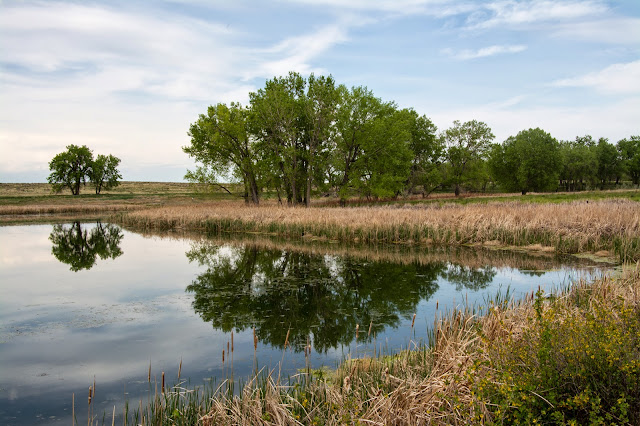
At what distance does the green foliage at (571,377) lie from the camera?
3.48 metres

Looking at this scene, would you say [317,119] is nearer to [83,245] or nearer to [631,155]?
[83,245]

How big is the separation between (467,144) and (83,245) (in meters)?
48.7

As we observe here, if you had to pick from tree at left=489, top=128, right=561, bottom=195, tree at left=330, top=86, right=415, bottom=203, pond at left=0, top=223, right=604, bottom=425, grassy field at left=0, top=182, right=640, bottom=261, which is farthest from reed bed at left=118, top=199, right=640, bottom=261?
tree at left=489, top=128, right=561, bottom=195

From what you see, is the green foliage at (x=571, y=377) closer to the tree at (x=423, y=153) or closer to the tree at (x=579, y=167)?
A: the tree at (x=423, y=153)

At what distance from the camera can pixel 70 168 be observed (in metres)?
70.1

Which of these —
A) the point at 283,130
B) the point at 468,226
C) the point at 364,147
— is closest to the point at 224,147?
the point at 283,130

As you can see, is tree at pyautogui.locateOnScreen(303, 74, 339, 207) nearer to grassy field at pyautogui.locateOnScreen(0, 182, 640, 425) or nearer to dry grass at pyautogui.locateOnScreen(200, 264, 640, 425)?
grassy field at pyautogui.locateOnScreen(0, 182, 640, 425)

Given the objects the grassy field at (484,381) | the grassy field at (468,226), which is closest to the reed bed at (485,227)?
the grassy field at (468,226)

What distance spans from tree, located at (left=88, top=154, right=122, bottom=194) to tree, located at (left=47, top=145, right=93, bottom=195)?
96 cm

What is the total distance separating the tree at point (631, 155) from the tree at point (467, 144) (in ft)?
97.5

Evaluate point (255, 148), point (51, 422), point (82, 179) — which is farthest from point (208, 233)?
point (82, 179)

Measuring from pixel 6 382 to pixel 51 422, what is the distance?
180 centimetres

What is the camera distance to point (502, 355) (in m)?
4.33

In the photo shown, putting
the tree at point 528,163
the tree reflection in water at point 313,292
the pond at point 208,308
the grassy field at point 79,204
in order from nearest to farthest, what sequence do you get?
1. the pond at point 208,308
2. the tree reflection in water at point 313,292
3. the grassy field at point 79,204
4. the tree at point 528,163
